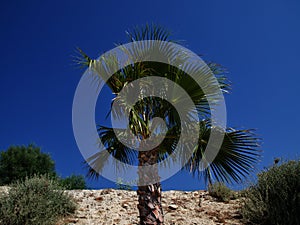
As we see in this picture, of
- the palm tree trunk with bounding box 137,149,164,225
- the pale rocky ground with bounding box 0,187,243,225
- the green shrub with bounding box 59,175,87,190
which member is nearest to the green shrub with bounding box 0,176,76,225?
the pale rocky ground with bounding box 0,187,243,225

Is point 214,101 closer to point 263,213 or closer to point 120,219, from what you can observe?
point 263,213

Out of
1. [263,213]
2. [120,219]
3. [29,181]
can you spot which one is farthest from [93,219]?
[263,213]

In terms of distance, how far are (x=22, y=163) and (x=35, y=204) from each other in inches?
356

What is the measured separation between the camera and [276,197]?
7.49 m

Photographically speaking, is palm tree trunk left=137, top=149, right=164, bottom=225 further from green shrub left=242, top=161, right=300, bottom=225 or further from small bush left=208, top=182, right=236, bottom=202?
small bush left=208, top=182, right=236, bottom=202

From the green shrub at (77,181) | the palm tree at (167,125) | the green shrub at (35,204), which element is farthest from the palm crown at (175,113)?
the green shrub at (77,181)

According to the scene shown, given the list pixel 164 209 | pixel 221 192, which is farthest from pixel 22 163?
pixel 221 192

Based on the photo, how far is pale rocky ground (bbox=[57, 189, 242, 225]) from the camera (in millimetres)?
7984

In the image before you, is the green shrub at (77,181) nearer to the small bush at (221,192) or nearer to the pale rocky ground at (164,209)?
the pale rocky ground at (164,209)

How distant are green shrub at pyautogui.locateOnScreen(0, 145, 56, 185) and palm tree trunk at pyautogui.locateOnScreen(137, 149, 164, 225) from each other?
10681mm

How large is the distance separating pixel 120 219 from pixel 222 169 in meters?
3.35

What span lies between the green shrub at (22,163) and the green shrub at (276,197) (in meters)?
10.2

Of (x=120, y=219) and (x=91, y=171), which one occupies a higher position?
(x=91, y=171)

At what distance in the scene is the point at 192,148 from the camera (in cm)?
577
